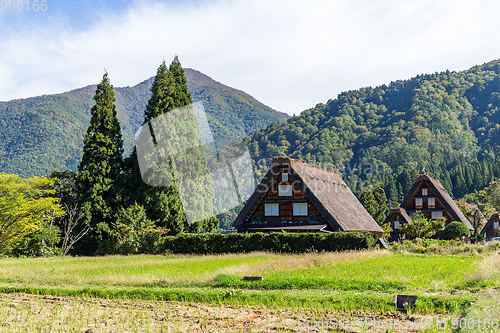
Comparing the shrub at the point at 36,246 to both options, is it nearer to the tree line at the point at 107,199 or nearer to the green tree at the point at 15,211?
the tree line at the point at 107,199

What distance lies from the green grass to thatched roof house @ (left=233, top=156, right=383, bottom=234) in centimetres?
1154

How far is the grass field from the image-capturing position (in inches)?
367

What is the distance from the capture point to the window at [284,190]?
31398 mm

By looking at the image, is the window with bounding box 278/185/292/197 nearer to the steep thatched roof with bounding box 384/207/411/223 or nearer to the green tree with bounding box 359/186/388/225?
the steep thatched roof with bounding box 384/207/411/223

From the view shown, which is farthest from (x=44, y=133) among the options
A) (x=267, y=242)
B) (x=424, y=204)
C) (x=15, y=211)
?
(x=267, y=242)

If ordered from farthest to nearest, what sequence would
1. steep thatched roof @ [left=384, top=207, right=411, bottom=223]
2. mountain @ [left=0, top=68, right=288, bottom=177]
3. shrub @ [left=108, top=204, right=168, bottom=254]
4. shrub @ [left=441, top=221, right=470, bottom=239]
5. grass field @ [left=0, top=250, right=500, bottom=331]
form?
mountain @ [left=0, top=68, right=288, bottom=177] → steep thatched roof @ [left=384, top=207, right=411, bottom=223] → shrub @ [left=441, top=221, right=470, bottom=239] → shrub @ [left=108, top=204, right=168, bottom=254] → grass field @ [left=0, top=250, right=500, bottom=331]

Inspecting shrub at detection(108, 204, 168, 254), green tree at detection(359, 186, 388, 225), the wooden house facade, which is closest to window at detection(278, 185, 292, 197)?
shrub at detection(108, 204, 168, 254)

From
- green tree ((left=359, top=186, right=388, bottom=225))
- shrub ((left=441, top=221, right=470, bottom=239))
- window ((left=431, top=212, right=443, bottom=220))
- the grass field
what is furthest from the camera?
green tree ((left=359, top=186, right=388, bottom=225))

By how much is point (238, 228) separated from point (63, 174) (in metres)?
17.1

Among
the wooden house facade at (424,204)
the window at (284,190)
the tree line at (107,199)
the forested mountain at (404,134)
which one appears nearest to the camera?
the tree line at (107,199)

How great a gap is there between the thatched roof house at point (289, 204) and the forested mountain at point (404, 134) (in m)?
55.2

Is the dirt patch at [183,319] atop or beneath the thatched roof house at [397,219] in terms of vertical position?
atop

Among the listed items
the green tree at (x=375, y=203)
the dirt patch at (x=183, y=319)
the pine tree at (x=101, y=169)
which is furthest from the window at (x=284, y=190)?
the green tree at (x=375, y=203)

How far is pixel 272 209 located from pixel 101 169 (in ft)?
46.8
